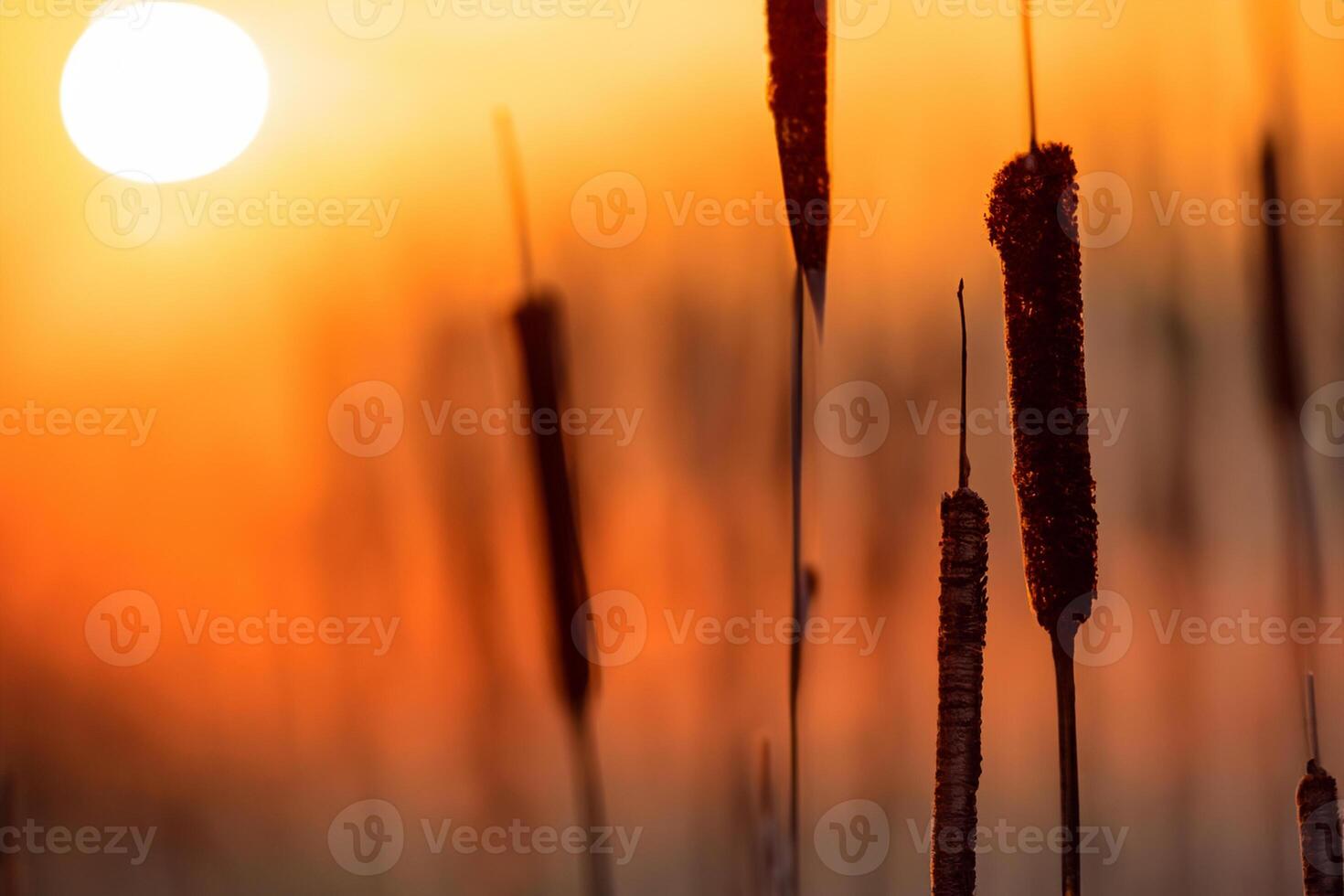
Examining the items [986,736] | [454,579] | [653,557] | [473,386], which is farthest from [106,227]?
[986,736]

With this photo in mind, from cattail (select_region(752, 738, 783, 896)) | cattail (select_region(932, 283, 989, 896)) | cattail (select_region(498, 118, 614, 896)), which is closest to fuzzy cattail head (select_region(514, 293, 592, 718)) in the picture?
A: cattail (select_region(498, 118, 614, 896))

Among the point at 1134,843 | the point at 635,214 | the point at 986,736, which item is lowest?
the point at 1134,843

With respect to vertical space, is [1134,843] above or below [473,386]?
below

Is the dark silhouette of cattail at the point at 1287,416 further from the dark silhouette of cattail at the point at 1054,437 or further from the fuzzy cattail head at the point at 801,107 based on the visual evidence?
the fuzzy cattail head at the point at 801,107

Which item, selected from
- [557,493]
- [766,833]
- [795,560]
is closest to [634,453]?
[557,493]

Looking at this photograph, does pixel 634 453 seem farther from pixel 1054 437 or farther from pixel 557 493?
pixel 1054 437

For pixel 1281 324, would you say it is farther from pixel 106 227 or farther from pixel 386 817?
pixel 106 227

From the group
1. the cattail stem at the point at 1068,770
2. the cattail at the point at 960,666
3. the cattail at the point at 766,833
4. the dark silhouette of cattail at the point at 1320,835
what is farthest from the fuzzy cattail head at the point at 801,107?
the dark silhouette of cattail at the point at 1320,835
